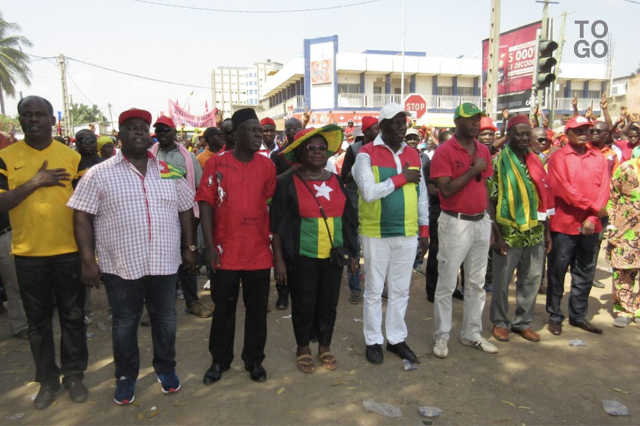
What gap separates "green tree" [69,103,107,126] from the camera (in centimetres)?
7736

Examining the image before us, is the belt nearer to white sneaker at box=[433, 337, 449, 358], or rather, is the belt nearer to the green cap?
the green cap

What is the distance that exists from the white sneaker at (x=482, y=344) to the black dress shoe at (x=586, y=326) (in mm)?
1189

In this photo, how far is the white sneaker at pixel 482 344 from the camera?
4.16 metres

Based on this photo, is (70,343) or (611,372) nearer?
(70,343)

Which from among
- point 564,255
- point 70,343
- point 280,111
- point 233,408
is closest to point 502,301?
point 564,255

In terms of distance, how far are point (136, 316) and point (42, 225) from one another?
90cm

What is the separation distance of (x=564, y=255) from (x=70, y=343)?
4601mm

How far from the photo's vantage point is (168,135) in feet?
16.1

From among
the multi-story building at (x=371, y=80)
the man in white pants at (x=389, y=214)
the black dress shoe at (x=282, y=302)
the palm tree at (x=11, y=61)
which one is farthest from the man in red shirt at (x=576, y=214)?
the palm tree at (x=11, y=61)

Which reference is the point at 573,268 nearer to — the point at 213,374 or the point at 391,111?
the point at 391,111

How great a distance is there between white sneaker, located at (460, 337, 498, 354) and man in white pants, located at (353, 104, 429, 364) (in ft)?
2.24

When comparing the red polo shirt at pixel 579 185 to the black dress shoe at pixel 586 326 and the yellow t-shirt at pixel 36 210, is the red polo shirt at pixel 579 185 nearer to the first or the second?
the black dress shoe at pixel 586 326

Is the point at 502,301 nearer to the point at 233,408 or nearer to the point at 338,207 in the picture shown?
the point at 338,207

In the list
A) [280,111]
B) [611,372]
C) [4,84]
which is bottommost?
[611,372]
